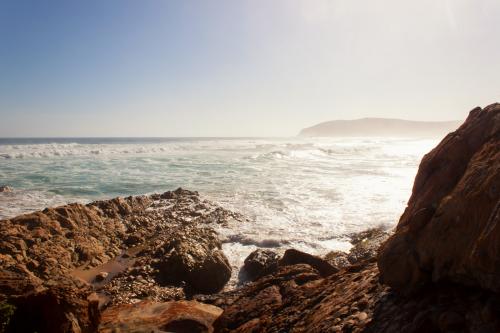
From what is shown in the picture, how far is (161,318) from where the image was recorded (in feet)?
16.7

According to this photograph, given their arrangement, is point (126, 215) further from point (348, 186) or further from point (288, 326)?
point (348, 186)

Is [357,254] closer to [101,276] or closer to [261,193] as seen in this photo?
[101,276]

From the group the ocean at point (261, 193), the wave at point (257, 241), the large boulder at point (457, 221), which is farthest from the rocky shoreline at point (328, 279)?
the ocean at point (261, 193)

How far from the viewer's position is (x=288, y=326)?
3988mm

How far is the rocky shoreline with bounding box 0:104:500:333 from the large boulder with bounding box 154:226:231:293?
0.03m

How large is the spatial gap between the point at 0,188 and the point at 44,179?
165 inches

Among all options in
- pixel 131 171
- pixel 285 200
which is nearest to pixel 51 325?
pixel 285 200

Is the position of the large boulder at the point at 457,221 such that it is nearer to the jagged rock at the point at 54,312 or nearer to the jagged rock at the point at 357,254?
the jagged rock at the point at 54,312

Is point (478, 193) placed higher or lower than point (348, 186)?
higher

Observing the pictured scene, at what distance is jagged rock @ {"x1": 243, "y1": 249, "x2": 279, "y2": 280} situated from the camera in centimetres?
892

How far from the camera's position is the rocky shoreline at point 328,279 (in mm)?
2822

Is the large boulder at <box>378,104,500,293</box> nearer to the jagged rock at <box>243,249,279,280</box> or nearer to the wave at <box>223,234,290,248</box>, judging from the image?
the jagged rock at <box>243,249,279,280</box>

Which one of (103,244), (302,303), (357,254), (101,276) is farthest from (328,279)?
(103,244)

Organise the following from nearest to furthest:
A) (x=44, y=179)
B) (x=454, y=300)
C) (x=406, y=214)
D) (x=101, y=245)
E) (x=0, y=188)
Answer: (x=454, y=300), (x=406, y=214), (x=101, y=245), (x=0, y=188), (x=44, y=179)
